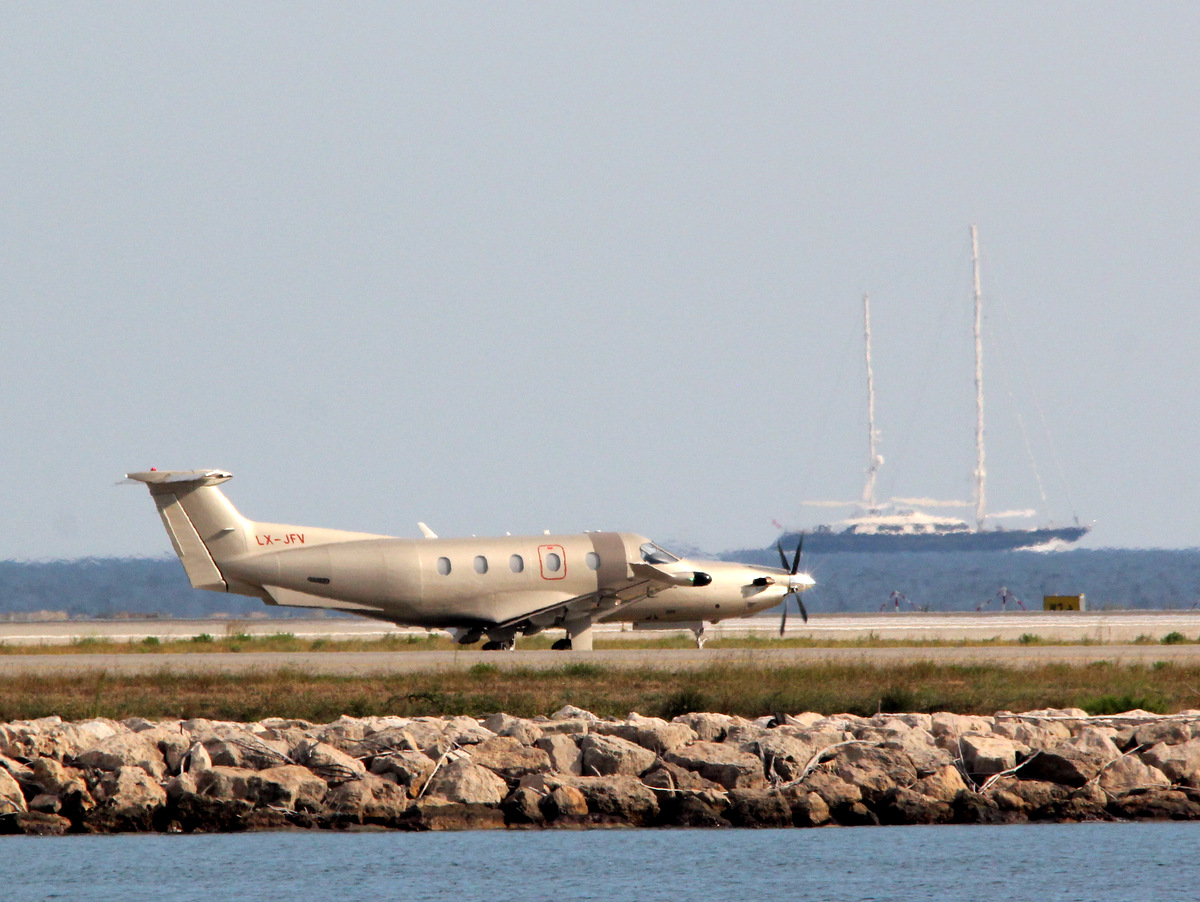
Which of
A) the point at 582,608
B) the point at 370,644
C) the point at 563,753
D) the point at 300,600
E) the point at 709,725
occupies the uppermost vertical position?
the point at 300,600

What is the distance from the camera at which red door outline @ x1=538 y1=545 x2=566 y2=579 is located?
1577 inches

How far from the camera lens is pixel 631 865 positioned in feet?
61.0

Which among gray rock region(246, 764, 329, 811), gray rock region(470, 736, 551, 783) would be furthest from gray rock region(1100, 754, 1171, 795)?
gray rock region(246, 764, 329, 811)

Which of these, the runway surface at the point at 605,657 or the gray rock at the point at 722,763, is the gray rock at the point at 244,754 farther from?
the runway surface at the point at 605,657

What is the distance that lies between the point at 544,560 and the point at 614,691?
1020cm

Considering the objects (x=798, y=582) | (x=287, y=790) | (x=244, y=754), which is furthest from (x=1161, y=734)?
(x=798, y=582)

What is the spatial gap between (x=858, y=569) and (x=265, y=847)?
165 metres

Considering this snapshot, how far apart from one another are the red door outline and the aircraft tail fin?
A: 276 inches

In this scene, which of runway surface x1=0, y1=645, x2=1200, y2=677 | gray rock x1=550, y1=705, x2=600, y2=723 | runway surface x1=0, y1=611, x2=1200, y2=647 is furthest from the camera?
runway surface x1=0, y1=611, x2=1200, y2=647

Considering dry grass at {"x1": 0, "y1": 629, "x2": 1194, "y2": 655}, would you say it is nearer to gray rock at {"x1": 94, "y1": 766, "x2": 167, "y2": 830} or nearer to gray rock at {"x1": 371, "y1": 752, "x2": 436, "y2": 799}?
gray rock at {"x1": 94, "y1": 766, "x2": 167, "y2": 830}

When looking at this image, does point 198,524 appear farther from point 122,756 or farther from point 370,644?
point 122,756

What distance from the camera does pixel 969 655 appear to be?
3744cm

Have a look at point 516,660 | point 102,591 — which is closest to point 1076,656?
point 516,660

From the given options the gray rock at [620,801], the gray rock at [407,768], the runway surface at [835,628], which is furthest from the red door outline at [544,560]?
the gray rock at [620,801]
